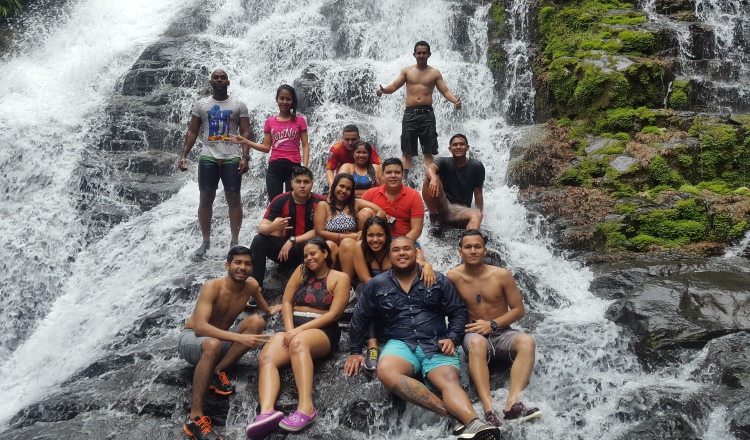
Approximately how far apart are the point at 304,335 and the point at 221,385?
84 cm

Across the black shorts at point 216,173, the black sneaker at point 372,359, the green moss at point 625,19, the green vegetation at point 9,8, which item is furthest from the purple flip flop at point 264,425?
the green vegetation at point 9,8

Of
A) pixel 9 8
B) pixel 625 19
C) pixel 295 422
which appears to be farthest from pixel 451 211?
pixel 9 8

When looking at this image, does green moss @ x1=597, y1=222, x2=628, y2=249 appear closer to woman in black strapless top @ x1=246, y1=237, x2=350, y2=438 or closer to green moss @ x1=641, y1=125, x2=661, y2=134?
green moss @ x1=641, y1=125, x2=661, y2=134

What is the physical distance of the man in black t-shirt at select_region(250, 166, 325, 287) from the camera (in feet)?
20.0

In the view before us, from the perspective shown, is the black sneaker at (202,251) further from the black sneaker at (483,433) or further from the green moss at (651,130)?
the green moss at (651,130)

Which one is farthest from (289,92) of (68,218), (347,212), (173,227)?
(68,218)

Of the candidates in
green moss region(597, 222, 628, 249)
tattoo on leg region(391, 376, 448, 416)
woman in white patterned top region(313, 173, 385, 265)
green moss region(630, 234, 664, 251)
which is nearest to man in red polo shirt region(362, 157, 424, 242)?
woman in white patterned top region(313, 173, 385, 265)

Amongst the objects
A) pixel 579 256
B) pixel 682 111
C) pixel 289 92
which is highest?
pixel 289 92

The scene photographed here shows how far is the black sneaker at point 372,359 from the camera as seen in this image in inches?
194

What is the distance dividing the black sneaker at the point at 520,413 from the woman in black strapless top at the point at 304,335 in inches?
56.5

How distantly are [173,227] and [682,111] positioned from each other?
8.26m

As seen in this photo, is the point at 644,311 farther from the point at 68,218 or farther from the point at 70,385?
the point at 68,218

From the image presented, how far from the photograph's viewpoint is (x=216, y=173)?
23.4 ft

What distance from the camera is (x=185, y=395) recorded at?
17.0 feet
